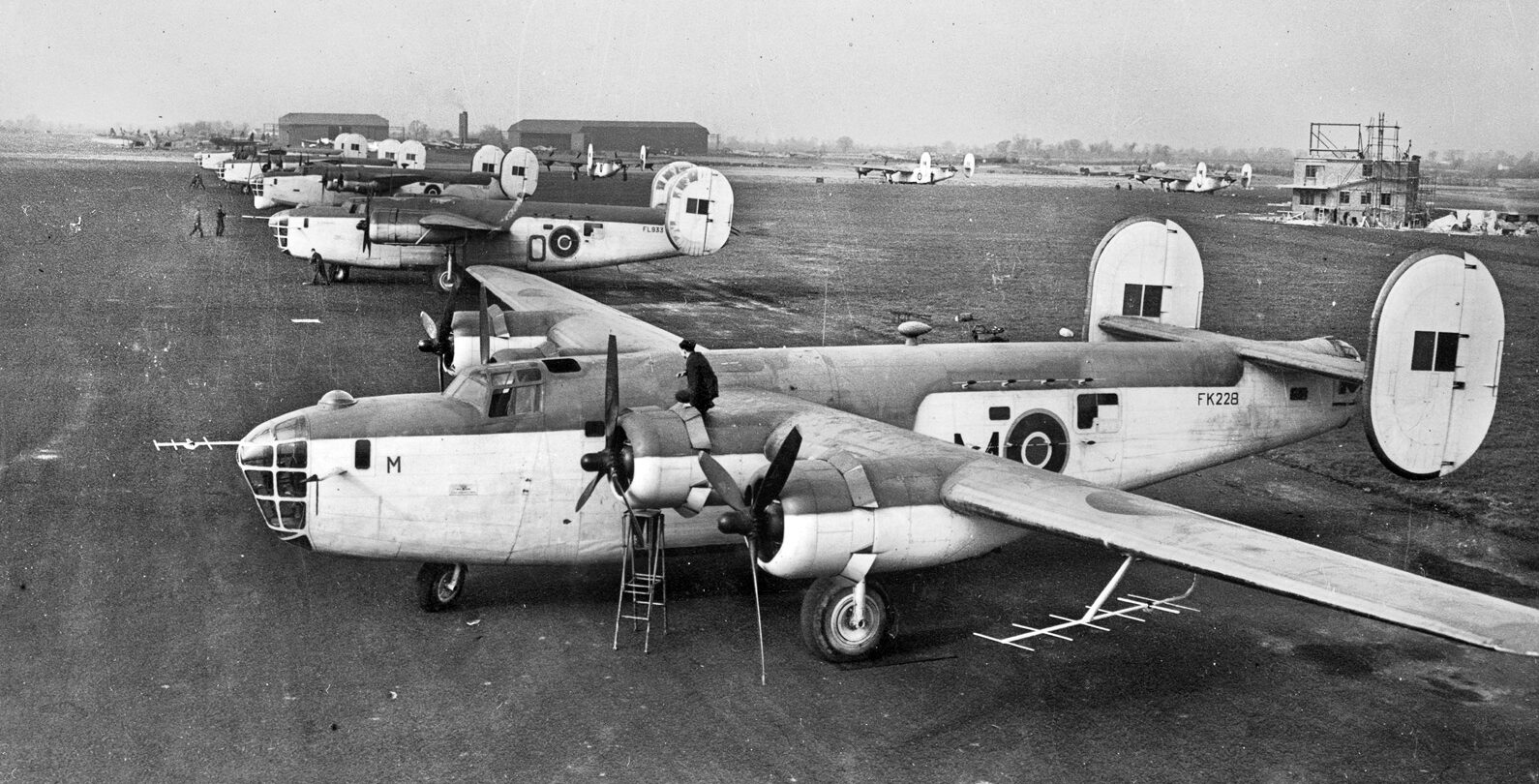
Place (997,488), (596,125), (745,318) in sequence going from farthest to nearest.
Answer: (596,125)
(745,318)
(997,488)

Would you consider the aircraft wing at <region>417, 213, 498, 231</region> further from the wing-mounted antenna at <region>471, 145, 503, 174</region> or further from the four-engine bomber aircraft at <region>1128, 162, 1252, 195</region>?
the four-engine bomber aircraft at <region>1128, 162, 1252, 195</region>

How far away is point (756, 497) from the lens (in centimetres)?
1227

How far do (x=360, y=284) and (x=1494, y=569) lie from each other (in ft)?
120

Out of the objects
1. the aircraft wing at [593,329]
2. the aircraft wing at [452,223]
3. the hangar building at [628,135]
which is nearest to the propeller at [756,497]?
the aircraft wing at [593,329]

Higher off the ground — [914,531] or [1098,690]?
[914,531]

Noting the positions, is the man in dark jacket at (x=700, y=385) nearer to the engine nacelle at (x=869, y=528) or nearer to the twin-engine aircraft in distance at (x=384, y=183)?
the engine nacelle at (x=869, y=528)

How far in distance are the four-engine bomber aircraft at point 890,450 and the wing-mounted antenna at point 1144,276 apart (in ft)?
3.13

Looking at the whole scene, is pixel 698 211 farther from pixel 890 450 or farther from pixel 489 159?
pixel 489 159

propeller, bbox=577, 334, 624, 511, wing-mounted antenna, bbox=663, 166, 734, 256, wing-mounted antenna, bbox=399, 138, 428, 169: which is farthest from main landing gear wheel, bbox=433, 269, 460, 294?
wing-mounted antenna, bbox=399, 138, 428, 169

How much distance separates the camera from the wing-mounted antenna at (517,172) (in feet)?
214

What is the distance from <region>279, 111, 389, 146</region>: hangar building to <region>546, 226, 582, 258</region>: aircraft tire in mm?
147681

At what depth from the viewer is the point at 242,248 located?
54.9 meters

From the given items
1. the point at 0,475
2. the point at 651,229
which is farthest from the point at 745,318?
the point at 0,475

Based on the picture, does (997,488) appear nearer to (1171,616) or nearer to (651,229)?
(1171,616)
